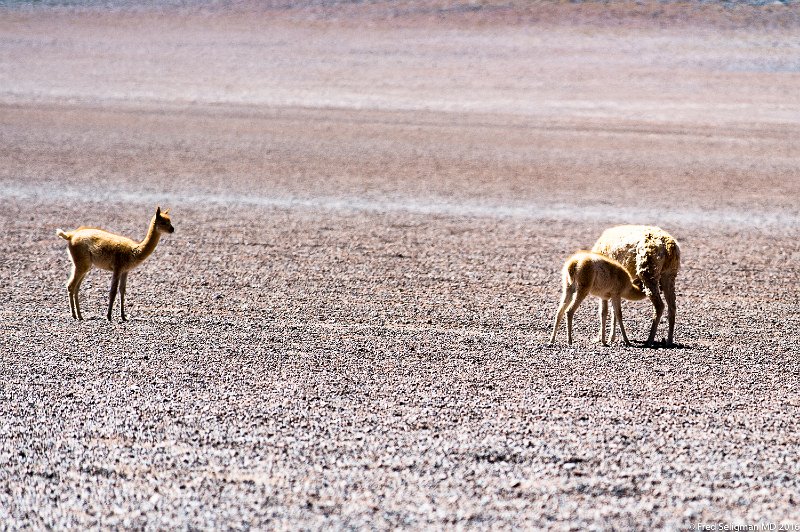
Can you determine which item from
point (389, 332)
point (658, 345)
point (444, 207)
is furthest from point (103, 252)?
point (444, 207)

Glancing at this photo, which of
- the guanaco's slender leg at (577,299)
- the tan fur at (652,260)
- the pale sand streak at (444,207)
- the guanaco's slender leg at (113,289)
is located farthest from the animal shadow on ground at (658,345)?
the pale sand streak at (444,207)

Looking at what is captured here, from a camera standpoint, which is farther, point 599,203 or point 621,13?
point 621,13

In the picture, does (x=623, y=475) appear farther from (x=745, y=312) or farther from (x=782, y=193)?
(x=782, y=193)

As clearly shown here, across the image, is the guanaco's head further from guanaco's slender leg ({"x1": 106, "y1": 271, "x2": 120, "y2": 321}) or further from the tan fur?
the tan fur

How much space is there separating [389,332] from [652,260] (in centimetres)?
197

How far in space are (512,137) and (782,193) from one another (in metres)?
8.18

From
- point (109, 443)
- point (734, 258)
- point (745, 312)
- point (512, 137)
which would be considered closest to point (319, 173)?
point (512, 137)

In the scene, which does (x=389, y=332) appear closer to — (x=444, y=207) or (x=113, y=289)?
(x=113, y=289)

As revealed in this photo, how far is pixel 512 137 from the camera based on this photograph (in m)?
25.3

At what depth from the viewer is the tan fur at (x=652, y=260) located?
832cm

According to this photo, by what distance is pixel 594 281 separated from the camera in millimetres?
8016

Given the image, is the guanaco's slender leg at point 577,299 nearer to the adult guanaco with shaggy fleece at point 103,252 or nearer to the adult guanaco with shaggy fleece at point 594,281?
the adult guanaco with shaggy fleece at point 594,281

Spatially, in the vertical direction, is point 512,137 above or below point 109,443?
below

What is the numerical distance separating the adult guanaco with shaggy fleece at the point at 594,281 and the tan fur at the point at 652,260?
14cm
